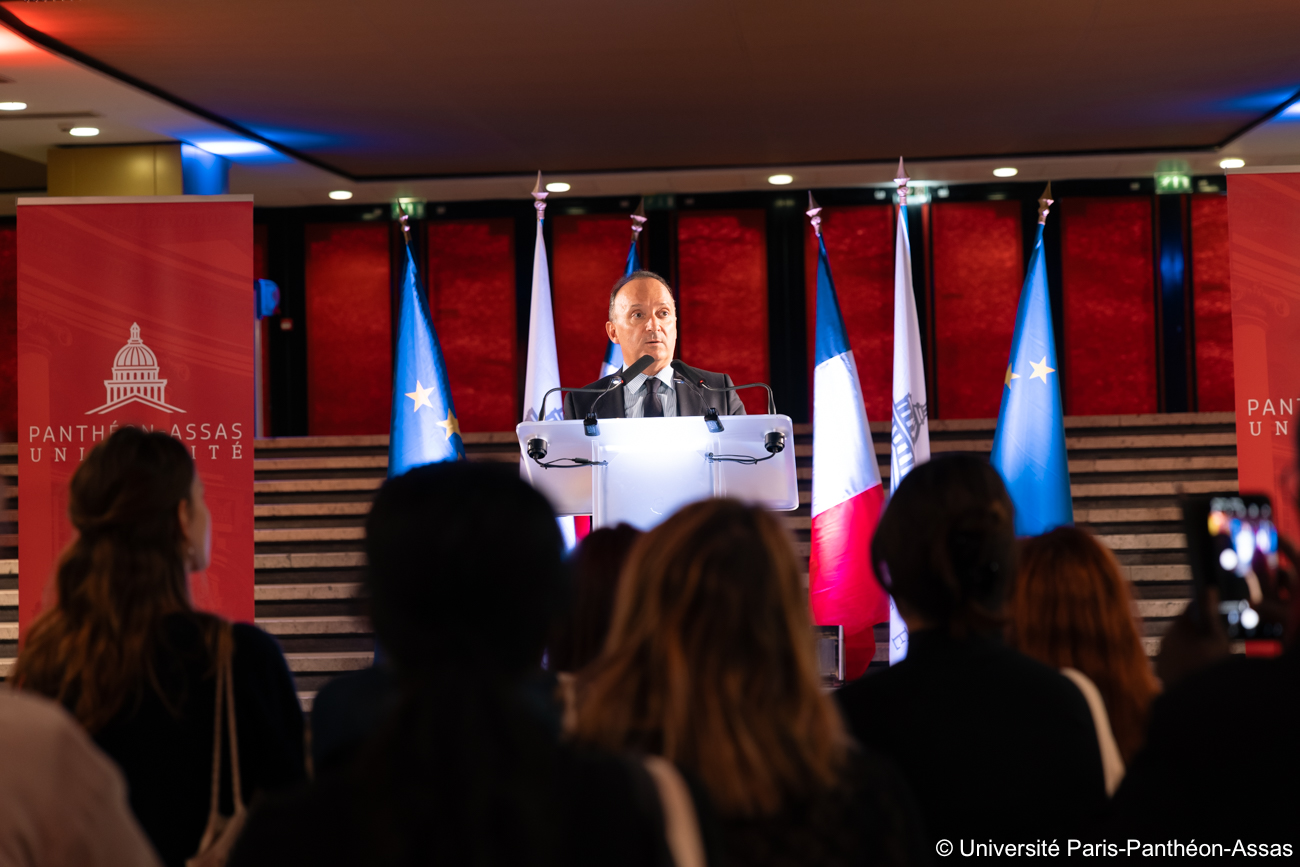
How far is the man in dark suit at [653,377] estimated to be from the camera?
13.5ft

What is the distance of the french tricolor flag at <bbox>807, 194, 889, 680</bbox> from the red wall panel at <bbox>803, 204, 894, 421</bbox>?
13.7ft

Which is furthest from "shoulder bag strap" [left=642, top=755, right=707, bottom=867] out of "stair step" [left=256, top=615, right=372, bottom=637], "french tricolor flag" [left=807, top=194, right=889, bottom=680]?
"stair step" [left=256, top=615, right=372, bottom=637]

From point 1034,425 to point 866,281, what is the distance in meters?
4.47

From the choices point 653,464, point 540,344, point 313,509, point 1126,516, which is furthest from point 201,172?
point 1126,516

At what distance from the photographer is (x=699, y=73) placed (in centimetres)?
625

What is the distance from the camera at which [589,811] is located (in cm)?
88

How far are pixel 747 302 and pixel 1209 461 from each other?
12.0 ft

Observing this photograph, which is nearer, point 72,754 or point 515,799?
point 515,799

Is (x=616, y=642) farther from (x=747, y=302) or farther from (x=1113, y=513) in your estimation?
(x=747, y=302)

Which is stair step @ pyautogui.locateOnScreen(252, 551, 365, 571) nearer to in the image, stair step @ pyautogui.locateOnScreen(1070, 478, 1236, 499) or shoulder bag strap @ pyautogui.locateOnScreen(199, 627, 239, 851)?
stair step @ pyautogui.locateOnScreen(1070, 478, 1236, 499)

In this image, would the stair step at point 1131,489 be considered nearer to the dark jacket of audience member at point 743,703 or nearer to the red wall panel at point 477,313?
the red wall panel at point 477,313

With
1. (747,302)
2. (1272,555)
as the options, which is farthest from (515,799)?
(747,302)

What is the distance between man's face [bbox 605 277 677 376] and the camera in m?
4.19

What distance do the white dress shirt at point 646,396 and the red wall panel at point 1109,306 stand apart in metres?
6.20
